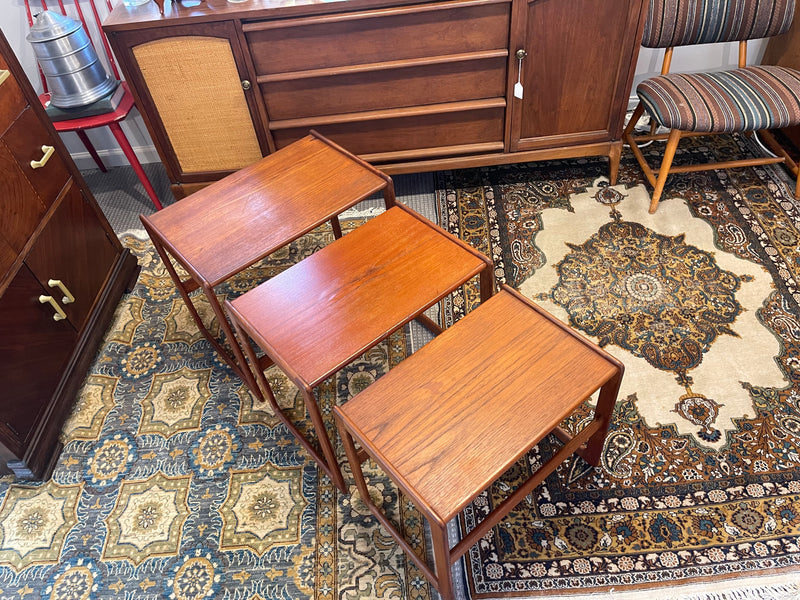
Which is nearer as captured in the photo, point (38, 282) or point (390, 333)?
point (390, 333)

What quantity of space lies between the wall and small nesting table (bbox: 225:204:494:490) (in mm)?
1647

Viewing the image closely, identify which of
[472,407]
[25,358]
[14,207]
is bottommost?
[25,358]

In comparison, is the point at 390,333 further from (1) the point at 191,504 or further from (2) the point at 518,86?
(2) the point at 518,86

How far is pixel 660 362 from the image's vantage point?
191 centimetres

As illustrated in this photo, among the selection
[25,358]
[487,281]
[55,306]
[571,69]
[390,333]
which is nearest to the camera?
[390,333]

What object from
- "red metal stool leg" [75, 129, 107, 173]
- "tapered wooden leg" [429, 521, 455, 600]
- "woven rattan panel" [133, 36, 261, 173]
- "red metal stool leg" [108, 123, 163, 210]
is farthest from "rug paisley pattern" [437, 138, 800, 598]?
"red metal stool leg" [75, 129, 107, 173]

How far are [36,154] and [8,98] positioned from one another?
0.19m

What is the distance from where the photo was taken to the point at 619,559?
4.93ft

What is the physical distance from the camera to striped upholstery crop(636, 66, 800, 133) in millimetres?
2086

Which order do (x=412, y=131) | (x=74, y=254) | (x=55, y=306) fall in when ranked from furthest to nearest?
(x=412, y=131) → (x=74, y=254) → (x=55, y=306)

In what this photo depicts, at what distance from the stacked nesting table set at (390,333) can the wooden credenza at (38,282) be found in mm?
347

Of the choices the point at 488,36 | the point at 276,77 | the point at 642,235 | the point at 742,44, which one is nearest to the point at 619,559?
the point at 642,235

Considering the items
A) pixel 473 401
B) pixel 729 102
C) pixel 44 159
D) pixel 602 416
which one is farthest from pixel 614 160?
pixel 44 159

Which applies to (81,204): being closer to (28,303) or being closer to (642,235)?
(28,303)
